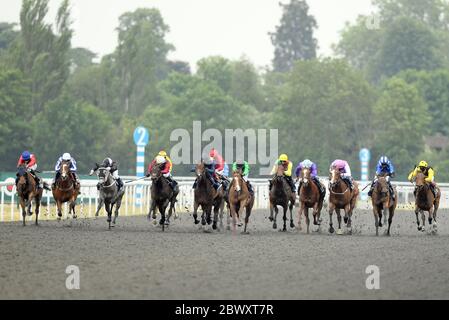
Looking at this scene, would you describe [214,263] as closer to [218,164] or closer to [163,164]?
[163,164]

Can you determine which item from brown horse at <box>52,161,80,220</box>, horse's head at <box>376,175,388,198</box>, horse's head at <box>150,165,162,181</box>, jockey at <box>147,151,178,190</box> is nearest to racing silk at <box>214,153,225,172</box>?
jockey at <box>147,151,178,190</box>

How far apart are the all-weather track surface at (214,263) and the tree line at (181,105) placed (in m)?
36.1

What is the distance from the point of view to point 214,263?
14992 millimetres

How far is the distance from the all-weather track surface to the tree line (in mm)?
36093

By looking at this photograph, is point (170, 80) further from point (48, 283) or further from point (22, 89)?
point (48, 283)

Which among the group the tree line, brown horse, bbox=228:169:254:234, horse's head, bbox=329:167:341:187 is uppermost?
the tree line

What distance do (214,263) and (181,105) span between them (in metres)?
54.0

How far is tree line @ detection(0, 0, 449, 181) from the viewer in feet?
193

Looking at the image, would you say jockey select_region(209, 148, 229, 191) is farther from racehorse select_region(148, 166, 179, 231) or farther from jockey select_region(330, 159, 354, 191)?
jockey select_region(330, 159, 354, 191)

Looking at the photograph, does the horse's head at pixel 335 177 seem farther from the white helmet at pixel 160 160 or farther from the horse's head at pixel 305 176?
the white helmet at pixel 160 160

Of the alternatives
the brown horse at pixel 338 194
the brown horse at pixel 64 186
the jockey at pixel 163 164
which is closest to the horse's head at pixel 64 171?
the brown horse at pixel 64 186

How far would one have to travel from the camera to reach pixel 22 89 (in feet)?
192

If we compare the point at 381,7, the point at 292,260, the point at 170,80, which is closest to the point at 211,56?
the point at 170,80

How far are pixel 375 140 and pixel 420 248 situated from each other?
170 feet
